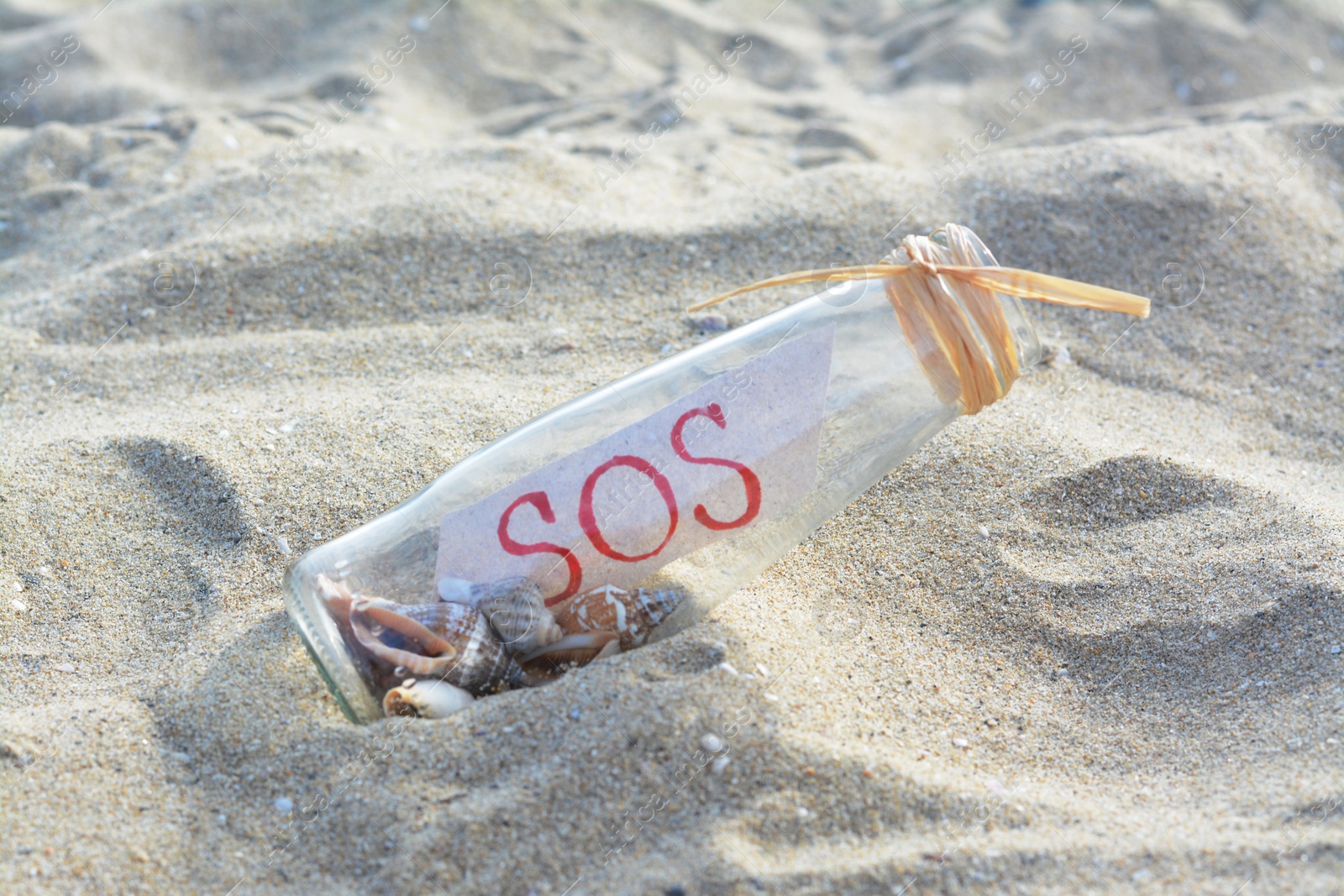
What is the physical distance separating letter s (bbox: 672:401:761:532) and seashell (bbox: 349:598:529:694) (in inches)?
16.2

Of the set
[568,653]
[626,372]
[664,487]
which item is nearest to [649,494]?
[664,487]

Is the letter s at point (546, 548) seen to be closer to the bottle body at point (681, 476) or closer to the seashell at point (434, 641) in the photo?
the bottle body at point (681, 476)

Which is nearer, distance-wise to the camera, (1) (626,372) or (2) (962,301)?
(2) (962,301)

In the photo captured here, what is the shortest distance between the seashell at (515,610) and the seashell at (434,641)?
1.1 inches

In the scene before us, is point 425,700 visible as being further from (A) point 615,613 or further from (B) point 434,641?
(A) point 615,613

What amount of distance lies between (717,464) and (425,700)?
608 mm

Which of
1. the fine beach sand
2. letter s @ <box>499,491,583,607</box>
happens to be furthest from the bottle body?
the fine beach sand

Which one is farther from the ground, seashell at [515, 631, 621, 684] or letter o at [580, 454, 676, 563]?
letter o at [580, 454, 676, 563]

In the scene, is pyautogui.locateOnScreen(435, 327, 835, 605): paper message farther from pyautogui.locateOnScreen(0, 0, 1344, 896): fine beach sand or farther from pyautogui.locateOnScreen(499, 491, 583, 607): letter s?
pyautogui.locateOnScreen(0, 0, 1344, 896): fine beach sand

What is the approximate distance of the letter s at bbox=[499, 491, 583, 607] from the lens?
1678 millimetres

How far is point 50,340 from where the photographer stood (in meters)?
2.59

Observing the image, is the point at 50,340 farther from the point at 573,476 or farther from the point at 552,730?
the point at 552,730

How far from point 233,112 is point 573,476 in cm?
280

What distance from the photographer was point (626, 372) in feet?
7.93
